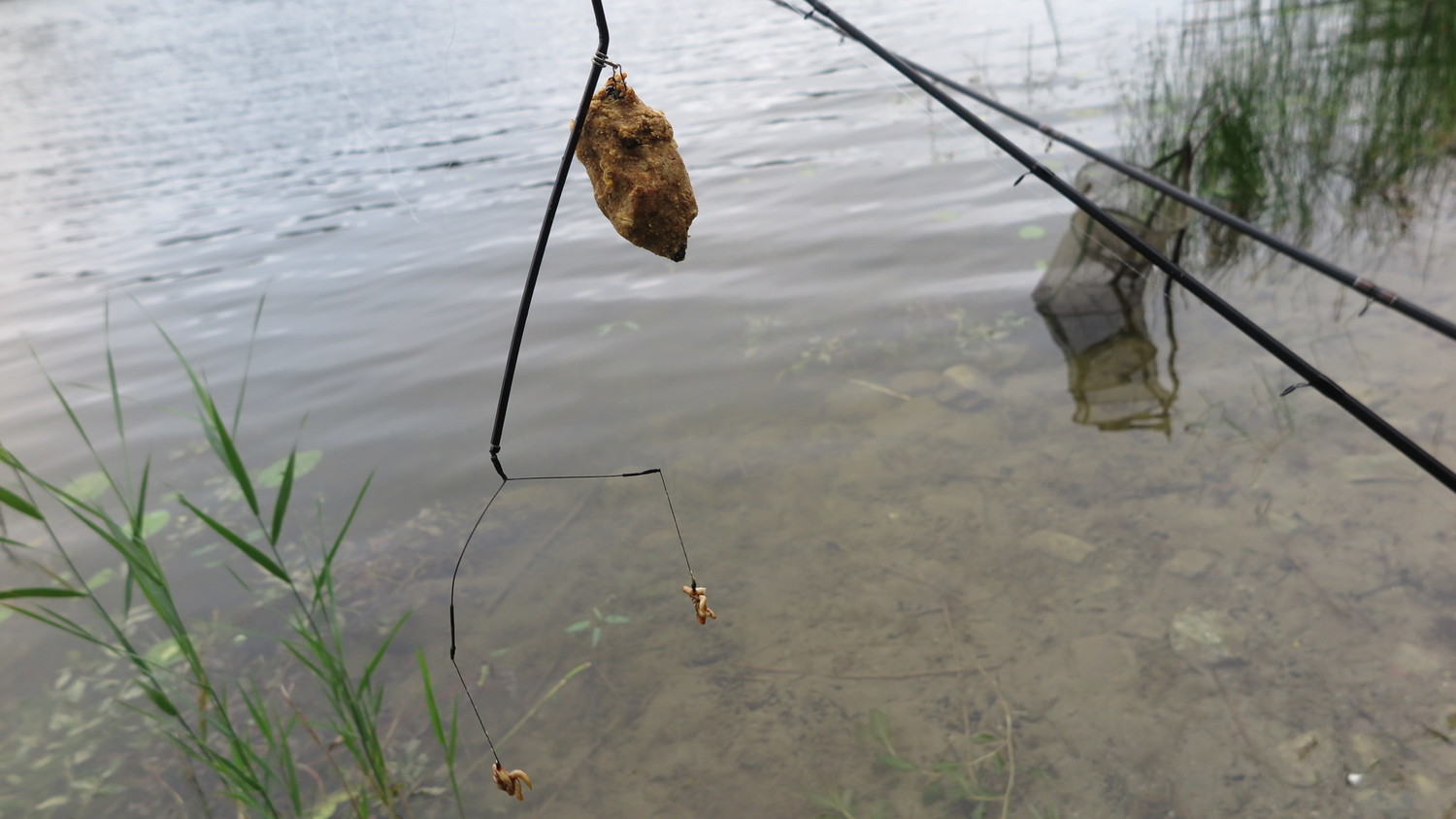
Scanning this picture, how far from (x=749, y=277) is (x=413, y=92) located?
8.75 metres

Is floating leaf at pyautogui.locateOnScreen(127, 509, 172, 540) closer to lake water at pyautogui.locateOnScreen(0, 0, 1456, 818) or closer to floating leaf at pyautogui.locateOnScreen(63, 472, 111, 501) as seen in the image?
lake water at pyautogui.locateOnScreen(0, 0, 1456, 818)

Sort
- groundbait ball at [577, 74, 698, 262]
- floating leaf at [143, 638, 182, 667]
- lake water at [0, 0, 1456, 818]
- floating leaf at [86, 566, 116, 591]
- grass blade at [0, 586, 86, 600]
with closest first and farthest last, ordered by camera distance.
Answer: groundbait ball at [577, 74, 698, 262]
grass blade at [0, 586, 86, 600]
lake water at [0, 0, 1456, 818]
floating leaf at [143, 638, 182, 667]
floating leaf at [86, 566, 116, 591]

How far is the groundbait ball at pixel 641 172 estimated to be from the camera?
3.26 ft

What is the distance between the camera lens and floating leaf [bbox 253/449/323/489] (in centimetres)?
402

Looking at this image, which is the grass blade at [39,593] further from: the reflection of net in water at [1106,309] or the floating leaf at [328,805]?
the reflection of net in water at [1106,309]

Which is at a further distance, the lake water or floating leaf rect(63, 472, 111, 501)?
floating leaf rect(63, 472, 111, 501)

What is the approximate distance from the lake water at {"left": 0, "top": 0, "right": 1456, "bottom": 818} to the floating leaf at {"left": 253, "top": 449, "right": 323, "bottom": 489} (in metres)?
0.10

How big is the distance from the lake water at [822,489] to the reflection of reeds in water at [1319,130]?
15.4 inches

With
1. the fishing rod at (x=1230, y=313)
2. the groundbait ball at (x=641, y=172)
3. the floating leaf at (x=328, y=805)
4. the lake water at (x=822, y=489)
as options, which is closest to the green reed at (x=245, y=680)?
the floating leaf at (x=328, y=805)

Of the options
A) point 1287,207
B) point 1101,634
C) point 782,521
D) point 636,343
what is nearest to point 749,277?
point 636,343

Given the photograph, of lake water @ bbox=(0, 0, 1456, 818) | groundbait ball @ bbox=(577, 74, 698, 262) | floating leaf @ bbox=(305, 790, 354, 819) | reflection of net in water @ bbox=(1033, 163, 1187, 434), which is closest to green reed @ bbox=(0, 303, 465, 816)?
floating leaf @ bbox=(305, 790, 354, 819)

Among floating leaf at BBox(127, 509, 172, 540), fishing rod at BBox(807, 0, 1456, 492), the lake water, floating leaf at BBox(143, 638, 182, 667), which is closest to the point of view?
fishing rod at BBox(807, 0, 1456, 492)

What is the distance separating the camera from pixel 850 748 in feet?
8.23

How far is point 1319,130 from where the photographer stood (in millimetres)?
5766
